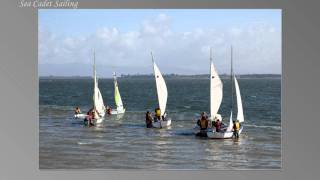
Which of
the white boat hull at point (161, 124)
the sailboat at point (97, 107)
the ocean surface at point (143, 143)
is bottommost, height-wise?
the ocean surface at point (143, 143)

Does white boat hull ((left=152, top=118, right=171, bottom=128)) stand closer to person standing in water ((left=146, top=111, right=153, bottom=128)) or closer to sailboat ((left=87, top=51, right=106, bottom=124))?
person standing in water ((left=146, top=111, right=153, bottom=128))

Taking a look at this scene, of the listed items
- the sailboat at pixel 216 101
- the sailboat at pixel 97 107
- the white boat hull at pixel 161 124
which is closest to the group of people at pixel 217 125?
the sailboat at pixel 216 101

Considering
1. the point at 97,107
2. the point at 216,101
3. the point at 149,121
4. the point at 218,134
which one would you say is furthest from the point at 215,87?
the point at 97,107

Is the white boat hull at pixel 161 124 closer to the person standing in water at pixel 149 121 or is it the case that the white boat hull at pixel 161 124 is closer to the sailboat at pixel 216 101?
the person standing in water at pixel 149 121

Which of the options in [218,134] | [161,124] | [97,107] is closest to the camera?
[218,134]

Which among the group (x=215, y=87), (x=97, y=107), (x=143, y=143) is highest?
(x=215, y=87)

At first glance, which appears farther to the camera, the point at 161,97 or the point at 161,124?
the point at 161,124

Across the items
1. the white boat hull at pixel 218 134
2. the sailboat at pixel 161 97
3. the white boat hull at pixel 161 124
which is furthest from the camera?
the white boat hull at pixel 161 124

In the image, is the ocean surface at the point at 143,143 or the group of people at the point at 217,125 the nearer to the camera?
the ocean surface at the point at 143,143

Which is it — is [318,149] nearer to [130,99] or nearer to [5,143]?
[5,143]

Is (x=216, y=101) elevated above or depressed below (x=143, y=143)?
above

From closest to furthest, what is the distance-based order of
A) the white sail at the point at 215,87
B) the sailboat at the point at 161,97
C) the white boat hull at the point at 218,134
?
the white boat hull at the point at 218,134 < the white sail at the point at 215,87 < the sailboat at the point at 161,97

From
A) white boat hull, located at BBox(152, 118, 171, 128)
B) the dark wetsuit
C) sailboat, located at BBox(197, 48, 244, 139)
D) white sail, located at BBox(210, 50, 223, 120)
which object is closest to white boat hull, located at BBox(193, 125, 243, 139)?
sailboat, located at BBox(197, 48, 244, 139)

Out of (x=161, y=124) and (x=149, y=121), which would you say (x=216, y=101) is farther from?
(x=149, y=121)
